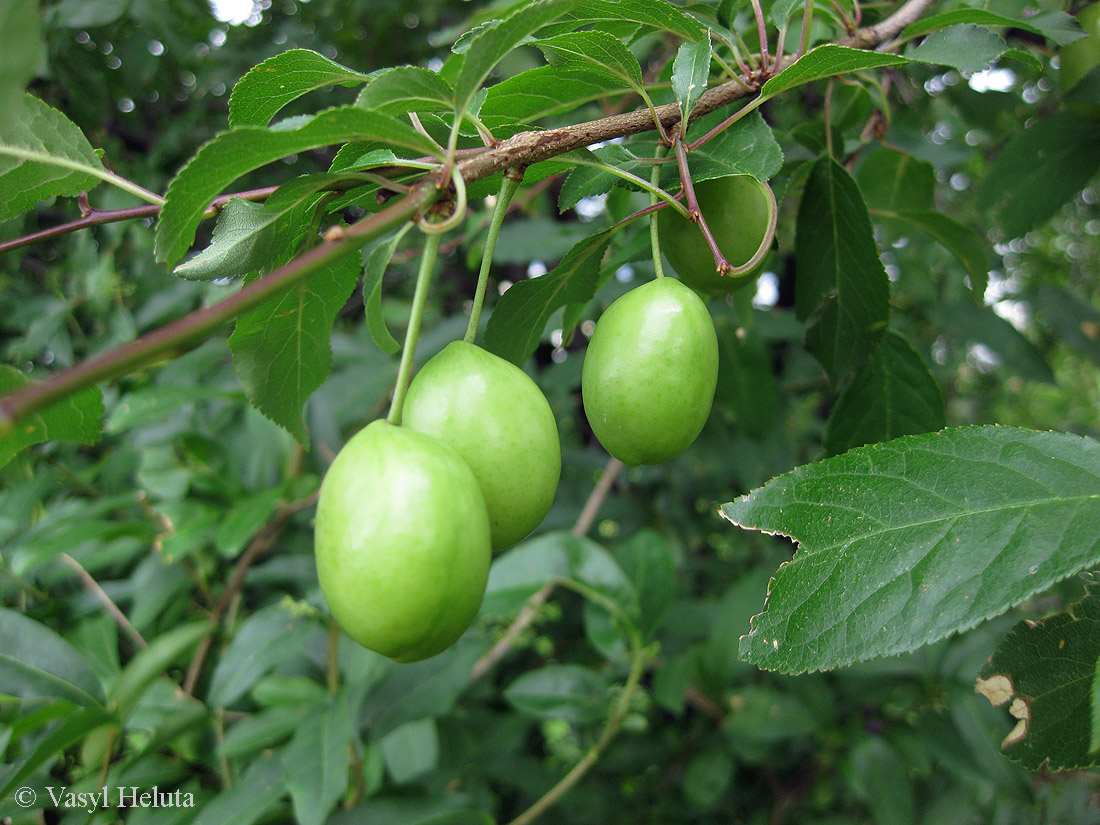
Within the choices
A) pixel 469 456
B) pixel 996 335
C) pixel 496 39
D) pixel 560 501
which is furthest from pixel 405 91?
pixel 996 335

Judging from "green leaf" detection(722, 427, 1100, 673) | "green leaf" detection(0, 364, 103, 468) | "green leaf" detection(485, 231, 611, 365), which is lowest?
"green leaf" detection(722, 427, 1100, 673)

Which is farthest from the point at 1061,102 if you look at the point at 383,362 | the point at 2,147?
the point at 383,362

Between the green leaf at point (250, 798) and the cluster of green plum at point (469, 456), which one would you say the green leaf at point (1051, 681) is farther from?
the green leaf at point (250, 798)

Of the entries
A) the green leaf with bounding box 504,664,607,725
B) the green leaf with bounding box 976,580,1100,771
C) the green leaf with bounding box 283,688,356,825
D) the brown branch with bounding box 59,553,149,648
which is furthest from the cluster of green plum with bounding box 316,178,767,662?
the brown branch with bounding box 59,553,149,648

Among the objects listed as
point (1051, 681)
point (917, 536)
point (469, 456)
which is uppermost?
point (469, 456)

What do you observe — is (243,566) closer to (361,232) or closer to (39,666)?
(39,666)

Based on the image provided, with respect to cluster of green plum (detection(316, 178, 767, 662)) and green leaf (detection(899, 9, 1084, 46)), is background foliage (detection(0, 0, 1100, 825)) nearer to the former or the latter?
green leaf (detection(899, 9, 1084, 46))
